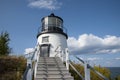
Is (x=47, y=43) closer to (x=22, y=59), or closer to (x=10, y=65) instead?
(x=22, y=59)

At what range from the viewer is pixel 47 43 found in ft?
48.2

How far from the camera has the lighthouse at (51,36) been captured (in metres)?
14.6

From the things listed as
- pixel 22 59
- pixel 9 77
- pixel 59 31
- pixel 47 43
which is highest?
pixel 59 31

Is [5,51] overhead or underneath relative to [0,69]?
overhead

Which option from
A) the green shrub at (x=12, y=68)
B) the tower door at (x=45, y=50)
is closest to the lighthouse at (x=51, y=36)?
the tower door at (x=45, y=50)

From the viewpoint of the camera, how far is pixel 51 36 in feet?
48.0

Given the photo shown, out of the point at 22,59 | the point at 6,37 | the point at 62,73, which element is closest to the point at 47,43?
the point at 22,59

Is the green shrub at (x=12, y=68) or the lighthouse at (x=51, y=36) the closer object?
the green shrub at (x=12, y=68)

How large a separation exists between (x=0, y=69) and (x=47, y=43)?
5.02 meters

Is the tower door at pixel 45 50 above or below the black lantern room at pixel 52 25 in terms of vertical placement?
below

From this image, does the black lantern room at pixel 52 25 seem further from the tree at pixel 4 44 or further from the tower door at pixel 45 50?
the tree at pixel 4 44

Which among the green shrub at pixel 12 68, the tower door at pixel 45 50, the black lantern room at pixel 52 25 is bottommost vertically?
the green shrub at pixel 12 68

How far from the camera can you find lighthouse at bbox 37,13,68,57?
14562mm

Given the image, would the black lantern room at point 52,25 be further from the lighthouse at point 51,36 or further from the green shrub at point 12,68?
the green shrub at point 12,68
